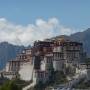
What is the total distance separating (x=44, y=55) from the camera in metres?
108

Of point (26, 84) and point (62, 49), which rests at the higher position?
point (62, 49)

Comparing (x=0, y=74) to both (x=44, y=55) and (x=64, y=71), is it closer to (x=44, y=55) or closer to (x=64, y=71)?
(x=44, y=55)

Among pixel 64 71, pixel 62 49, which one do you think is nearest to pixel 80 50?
pixel 62 49

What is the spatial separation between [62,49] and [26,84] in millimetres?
13754

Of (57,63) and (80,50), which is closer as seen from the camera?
(57,63)

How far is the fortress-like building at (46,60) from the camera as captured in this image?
100000 mm

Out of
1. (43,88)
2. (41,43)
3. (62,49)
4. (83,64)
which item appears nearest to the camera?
(43,88)

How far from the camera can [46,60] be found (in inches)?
4050

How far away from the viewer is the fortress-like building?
100 meters

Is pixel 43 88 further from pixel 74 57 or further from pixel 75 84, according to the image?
pixel 74 57

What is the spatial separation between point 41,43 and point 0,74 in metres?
10.5

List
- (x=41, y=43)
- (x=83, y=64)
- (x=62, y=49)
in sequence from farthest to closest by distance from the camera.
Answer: (x=41, y=43) → (x=62, y=49) → (x=83, y=64)

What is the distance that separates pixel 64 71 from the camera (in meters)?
99.5

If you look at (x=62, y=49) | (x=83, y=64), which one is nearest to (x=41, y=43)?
(x=62, y=49)
